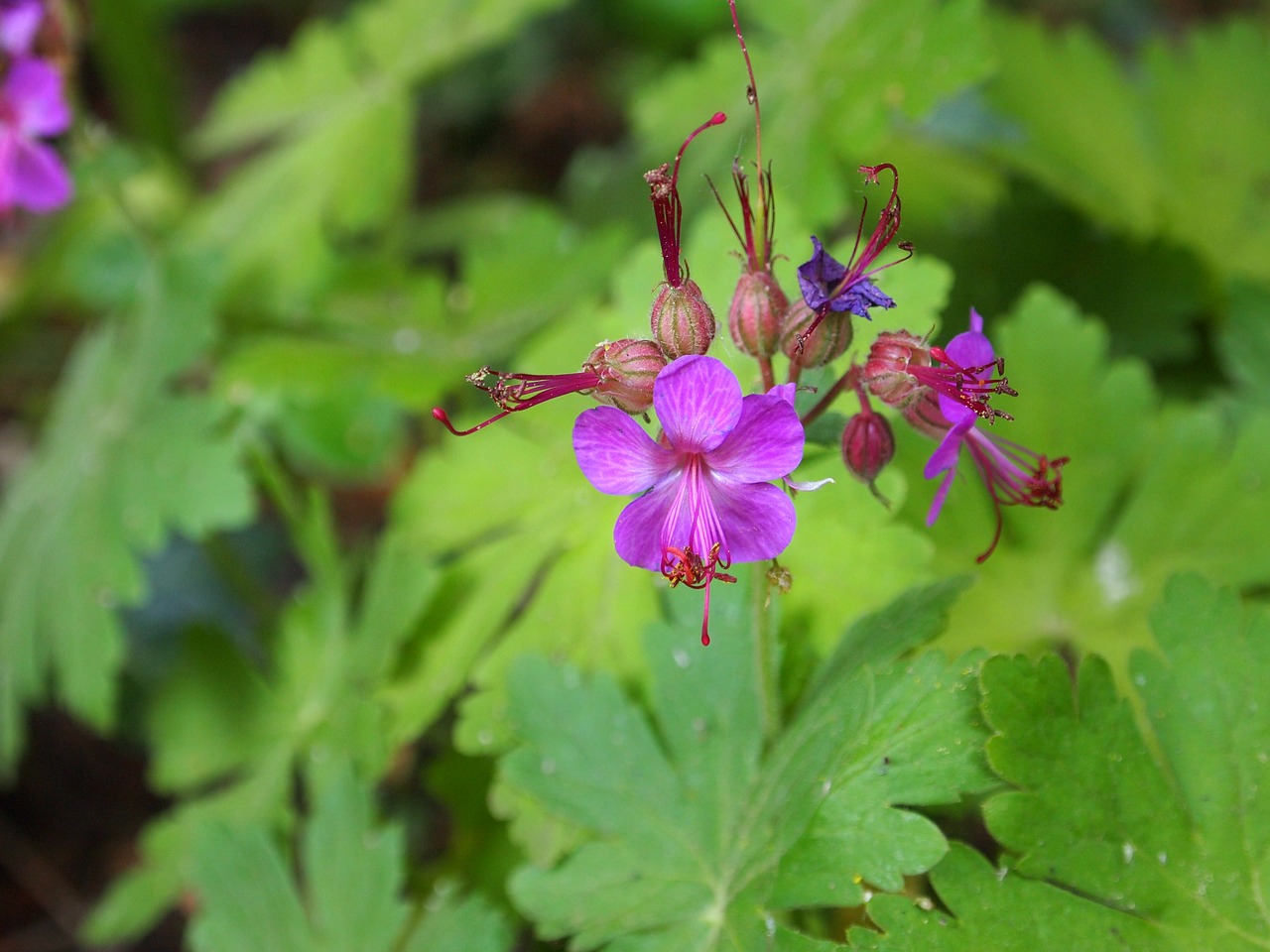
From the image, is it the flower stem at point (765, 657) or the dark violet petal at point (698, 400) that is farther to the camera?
the flower stem at point (765, 657)

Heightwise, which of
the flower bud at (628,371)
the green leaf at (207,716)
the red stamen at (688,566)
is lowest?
the green leaf at (207,716)

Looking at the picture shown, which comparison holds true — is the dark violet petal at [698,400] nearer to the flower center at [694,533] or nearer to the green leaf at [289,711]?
the flower center at [694,533]

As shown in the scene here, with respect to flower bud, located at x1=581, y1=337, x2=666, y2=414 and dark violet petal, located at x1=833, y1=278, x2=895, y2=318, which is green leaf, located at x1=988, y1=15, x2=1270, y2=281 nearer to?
dark violet petal, located at x1=833, y1=278, x2=895, y2=318

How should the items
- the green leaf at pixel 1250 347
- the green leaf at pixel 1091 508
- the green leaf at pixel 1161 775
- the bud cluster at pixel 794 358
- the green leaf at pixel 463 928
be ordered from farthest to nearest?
the green leaf at pixel 1250 347
the green leaf at pixel 1091 508
the green leaf at pixel 463 928
the green leaf at pixel 1161 775
the bud cluster at pixel 794 358

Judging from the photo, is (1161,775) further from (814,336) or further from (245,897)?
(245,897)

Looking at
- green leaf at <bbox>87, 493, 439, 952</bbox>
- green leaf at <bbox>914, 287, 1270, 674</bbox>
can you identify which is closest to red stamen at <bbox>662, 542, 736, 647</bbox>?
green leaf at <bbox>914, 287, 1270, 674</bbox>

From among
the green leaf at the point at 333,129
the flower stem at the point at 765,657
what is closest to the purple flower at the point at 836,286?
the flower stem at the point at 765,657

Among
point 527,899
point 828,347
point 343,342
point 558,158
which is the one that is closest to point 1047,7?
point 558,158
